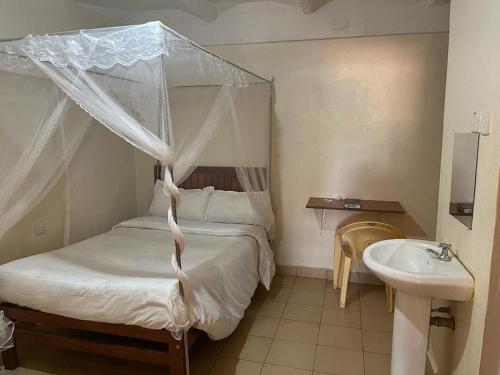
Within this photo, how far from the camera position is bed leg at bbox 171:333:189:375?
1.85 m

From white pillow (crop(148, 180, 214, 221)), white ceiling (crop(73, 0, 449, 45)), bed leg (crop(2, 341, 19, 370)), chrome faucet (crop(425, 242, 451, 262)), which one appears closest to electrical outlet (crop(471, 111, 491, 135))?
chrome faucet (crop(425, 242, 451, 262))

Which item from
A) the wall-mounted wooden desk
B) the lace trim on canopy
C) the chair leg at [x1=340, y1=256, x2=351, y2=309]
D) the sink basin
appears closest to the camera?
the sink basin

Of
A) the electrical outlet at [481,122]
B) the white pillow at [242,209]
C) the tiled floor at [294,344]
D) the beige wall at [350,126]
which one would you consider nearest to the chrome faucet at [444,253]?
the electrical outlet at [481,122]

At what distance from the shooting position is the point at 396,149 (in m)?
3.31

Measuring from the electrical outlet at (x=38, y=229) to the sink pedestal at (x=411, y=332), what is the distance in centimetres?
270

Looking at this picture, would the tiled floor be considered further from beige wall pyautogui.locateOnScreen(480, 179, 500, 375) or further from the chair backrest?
beige wall pyautogui.locateOnScreen(480, 179, 500, 375)

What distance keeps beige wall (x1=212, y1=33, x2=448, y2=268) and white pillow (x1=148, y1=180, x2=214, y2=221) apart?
774 mm

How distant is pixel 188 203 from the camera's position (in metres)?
3.43

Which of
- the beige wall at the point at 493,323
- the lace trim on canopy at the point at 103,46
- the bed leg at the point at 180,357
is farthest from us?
the bed leg at the point at 180,357

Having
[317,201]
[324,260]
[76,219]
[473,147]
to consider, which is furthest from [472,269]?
[76,219]

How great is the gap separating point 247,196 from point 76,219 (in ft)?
5.16

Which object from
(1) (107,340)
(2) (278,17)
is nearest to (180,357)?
(1) (107,340)

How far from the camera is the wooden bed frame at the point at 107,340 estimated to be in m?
1.87

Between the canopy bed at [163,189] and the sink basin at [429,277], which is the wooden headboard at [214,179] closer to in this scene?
the canopy bed at [163,189]
